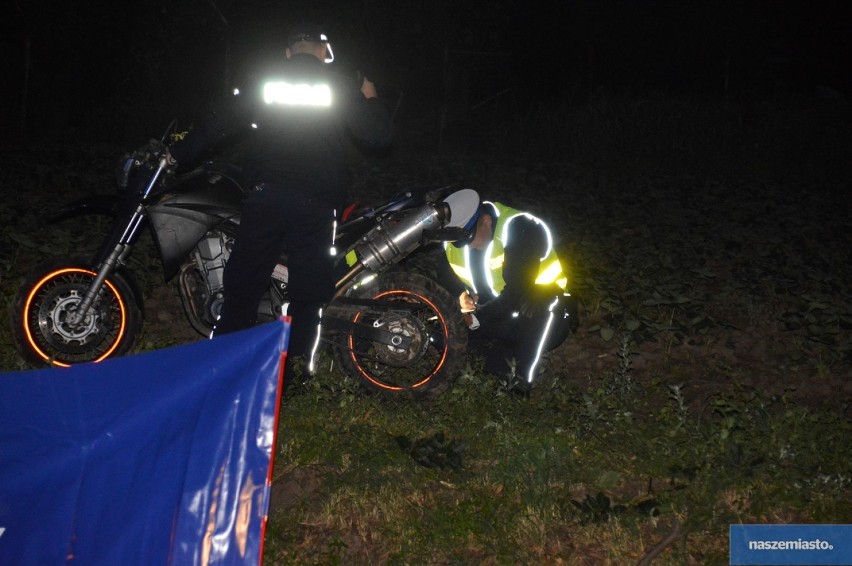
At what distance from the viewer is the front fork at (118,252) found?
5.22m

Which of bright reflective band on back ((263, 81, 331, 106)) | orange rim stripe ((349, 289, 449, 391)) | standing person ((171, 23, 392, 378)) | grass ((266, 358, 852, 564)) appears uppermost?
bright reflective band on back ((263, 81, 331, 106))

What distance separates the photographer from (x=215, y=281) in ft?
17.5

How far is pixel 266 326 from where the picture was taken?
3.65 metres

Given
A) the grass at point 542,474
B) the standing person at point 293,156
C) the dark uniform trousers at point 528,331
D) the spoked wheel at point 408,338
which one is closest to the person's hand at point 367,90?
the standing person at point 293,156

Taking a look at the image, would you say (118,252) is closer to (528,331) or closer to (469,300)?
(469,300)

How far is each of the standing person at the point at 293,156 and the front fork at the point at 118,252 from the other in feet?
0.87

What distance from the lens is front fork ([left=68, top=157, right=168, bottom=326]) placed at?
522 centimetres

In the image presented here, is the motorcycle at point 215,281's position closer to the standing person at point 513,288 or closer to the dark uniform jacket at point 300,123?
the standing person at point 513,288

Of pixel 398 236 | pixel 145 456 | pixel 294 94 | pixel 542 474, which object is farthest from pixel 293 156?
pixel 542 474

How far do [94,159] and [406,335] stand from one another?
7825 millimetres

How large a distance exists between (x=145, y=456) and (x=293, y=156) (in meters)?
2.07

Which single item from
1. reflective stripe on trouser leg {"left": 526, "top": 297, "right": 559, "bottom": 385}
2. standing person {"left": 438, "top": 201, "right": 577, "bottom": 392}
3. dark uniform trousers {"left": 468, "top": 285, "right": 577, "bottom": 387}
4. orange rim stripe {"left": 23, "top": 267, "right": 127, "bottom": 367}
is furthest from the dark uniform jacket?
reflective stripe on trouser leg {"left": 526, "top": 297, "right": 559, "bottom": 385}

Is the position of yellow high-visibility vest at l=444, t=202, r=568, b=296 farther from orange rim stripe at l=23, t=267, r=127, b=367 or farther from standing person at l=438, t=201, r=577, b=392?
orange rim stripe at l=23, t=267, r=127, b=367

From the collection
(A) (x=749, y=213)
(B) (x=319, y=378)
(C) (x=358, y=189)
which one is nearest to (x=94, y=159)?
(C) (x=358, y=189)
